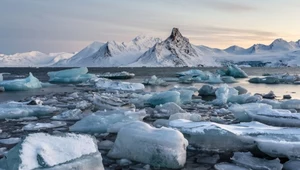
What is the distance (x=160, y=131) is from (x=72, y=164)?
1.49m

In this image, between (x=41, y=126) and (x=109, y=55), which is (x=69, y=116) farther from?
(x=109, y=55)

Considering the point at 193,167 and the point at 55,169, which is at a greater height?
the point at 55,169

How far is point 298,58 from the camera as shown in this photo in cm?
13550

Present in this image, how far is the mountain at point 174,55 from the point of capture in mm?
136250

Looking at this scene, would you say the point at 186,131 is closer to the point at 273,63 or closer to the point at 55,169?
the point at 55,169

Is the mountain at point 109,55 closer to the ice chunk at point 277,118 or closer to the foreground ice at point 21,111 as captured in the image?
the foreground ice at point 21,111

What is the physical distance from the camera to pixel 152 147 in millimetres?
4309

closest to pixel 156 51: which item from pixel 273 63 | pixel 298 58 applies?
pixel 273 63

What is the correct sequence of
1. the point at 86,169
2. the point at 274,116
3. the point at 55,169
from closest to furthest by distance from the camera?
the point at 55,169 < the point at 86,169 < the point at 274,116

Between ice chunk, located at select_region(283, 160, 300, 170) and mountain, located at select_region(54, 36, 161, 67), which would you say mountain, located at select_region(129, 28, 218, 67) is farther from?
ice chunk, located at select_region(283, 160, 300, 170)

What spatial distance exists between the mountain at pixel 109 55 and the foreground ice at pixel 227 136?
135880 millimetres

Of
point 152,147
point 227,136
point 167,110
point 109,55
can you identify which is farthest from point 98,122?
point 109,55

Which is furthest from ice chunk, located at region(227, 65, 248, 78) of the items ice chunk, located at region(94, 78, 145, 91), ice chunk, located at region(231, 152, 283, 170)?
ice chunk, located at region(231, 152, 283, 170)

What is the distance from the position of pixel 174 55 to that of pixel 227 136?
143692 mm
